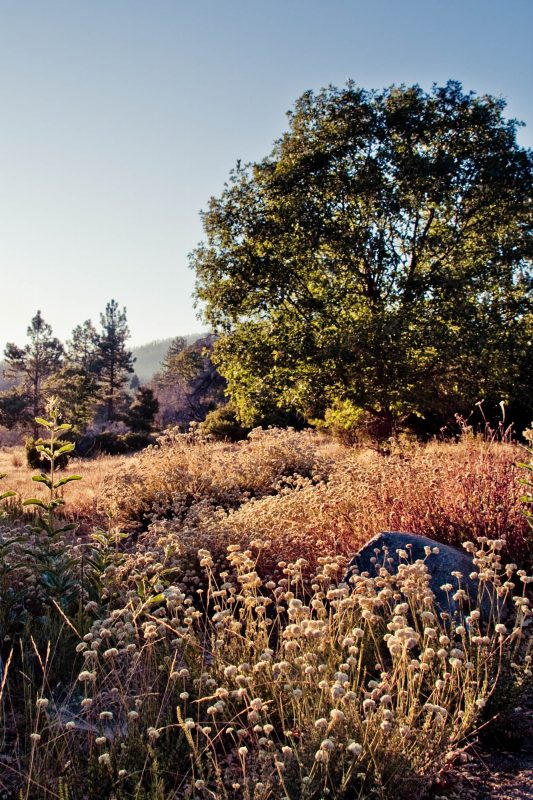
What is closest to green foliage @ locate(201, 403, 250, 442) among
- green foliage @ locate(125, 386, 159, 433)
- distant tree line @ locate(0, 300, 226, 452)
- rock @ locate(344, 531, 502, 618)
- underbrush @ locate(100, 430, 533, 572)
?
distant tree line @ locate(0, 300, 226, 452)

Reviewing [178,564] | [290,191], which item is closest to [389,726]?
[178,564]

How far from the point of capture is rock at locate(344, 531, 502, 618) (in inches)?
175

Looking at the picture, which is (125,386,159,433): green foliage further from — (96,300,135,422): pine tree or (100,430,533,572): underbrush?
(100,430,533,572): underbrush

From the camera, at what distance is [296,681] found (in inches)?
122

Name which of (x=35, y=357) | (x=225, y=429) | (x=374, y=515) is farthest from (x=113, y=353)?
(x=374, y=515)

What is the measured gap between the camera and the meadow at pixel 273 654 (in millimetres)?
2625

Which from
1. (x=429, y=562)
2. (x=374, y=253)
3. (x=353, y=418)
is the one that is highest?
(x=374, y=253)

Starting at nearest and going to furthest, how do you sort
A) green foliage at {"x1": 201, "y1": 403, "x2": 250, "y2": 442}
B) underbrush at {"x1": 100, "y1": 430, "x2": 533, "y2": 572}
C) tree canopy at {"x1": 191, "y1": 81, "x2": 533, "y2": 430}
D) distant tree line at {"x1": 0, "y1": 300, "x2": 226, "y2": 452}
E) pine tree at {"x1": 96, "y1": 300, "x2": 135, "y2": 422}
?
underbrush at {"x1": 100, "y1": 430, "x2": 533, "y2": 572} → tree canopy at {"x1": 191, "y1": 81, "x2": 533, "y2": 430} → green foliage at {"x1": 201, "y1": 403, "x2": 250, "y2": 442} → distant tree line at {"x1": 0, "y1": 300, "x2": 226, "y2": 452} → pine tree at {"x1": 96, "y1": 300, "x2": 135, "y2": 422}

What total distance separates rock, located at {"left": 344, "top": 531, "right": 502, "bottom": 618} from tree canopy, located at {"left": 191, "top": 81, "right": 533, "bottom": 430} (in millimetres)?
9283

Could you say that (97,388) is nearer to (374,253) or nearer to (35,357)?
(35,357)

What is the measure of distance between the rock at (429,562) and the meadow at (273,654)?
0.11 metres

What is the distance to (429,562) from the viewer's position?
15.0 ft

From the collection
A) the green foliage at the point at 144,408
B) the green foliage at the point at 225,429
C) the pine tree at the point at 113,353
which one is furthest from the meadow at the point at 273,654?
the pine tree at the point at 113,353

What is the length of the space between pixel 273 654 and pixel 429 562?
136 cm
